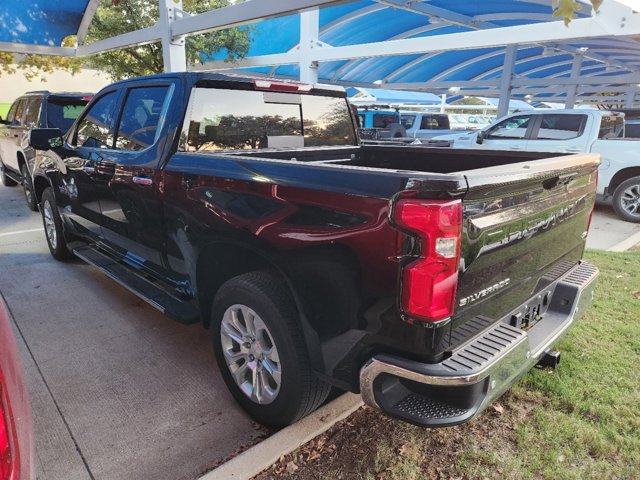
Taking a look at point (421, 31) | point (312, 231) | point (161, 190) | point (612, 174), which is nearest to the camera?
point (312, 231)

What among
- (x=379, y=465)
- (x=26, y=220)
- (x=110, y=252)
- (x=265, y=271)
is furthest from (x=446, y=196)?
(x=26, y=220)

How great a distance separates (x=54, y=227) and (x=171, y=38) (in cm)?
465

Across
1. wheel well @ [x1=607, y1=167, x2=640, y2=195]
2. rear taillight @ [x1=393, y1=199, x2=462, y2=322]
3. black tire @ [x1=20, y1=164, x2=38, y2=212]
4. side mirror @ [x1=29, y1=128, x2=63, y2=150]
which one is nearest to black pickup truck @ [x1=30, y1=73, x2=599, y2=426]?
rear taillight @ [x1=393, y1=199, x2=462, y2=322]

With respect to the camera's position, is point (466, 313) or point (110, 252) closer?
point (466, 313)

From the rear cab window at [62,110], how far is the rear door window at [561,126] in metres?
8.22

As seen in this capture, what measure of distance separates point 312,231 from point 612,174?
8053mm

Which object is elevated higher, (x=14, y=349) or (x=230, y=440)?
(x=14, y=349)

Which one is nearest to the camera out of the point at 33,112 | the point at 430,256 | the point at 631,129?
the point at 430,256

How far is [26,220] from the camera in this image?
24.1 feet

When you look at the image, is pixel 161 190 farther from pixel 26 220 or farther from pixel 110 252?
pixel 26 220

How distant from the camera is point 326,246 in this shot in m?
2.02

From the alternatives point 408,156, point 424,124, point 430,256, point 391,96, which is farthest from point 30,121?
point 391,96

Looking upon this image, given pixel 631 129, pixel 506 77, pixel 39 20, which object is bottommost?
pixel 631 129

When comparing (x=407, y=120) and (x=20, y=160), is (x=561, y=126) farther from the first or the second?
(x=407, y=120)
